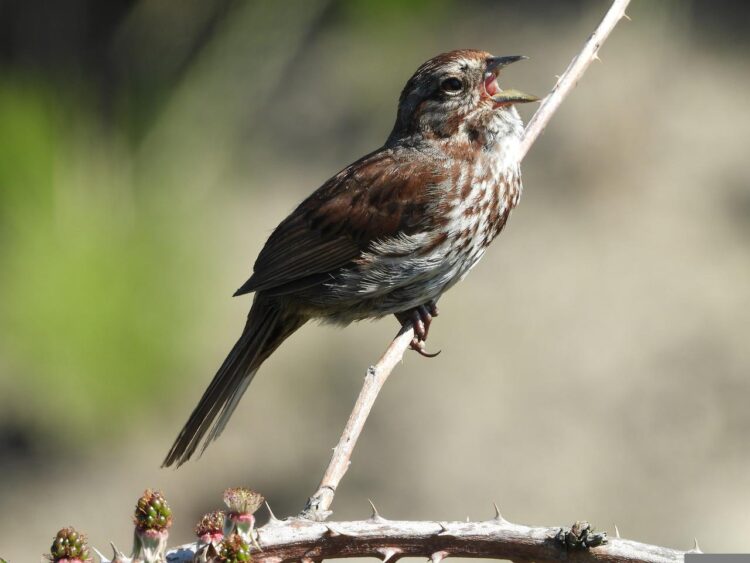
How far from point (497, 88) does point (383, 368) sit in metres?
0.99

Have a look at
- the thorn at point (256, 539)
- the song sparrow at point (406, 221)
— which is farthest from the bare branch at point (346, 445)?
the song sparrow at point (406, 221)

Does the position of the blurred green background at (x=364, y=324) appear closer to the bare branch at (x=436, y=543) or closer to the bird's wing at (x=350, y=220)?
the bird's wing at (x=350, y=220)

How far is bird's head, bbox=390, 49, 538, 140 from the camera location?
3.28m

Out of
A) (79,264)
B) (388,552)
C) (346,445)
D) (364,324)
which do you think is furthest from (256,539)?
(364,324)

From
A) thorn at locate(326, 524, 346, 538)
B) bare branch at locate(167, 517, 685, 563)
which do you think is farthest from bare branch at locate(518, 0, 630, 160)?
thorn at locate(326, 524, 346, 538)

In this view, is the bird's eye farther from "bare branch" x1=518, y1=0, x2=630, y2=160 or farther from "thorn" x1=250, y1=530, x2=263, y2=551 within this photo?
"thorn" x1=250, y1=530, x2=263, y2=551

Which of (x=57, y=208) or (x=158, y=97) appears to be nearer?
(x=57, y=208)

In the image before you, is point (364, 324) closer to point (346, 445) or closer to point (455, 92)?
point (455, 92)

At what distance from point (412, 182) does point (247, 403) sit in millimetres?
3121

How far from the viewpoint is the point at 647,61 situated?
6.81m

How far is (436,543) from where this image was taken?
6.57 ft

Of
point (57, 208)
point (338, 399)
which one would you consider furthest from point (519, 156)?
point (338, 399)

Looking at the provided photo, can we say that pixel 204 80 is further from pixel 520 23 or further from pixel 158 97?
pixel 520 23

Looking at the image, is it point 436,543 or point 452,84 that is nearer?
point 436,543
